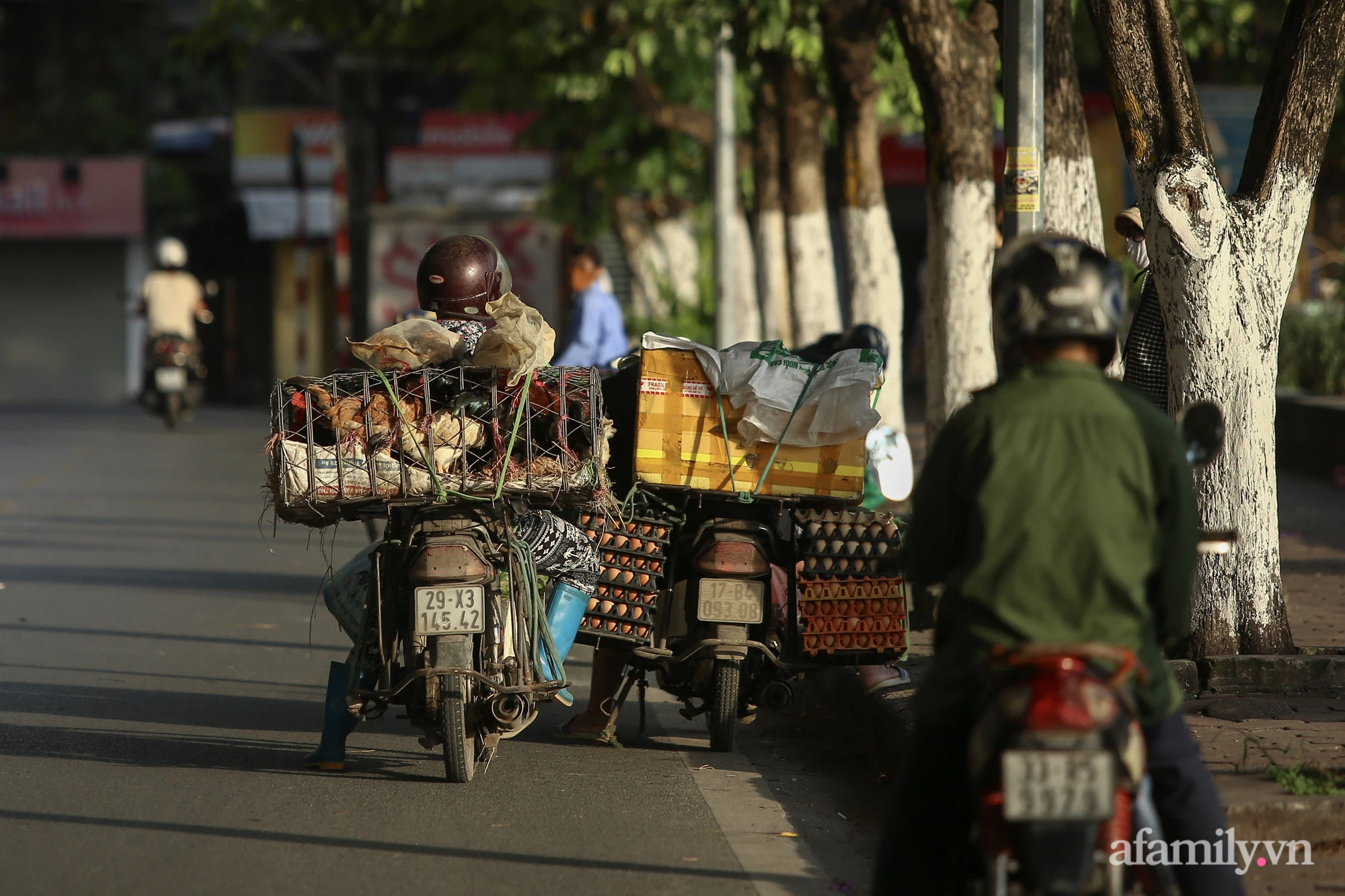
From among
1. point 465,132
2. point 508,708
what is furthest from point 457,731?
point 465,132

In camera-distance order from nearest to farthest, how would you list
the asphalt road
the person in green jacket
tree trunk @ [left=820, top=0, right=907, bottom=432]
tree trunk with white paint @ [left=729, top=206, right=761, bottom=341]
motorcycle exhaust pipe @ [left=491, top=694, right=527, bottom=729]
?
the person in green jacket → the asphalt road → motorcycle exhaust pipe @ [left=491, top=694, right=527, bottom=729] → tree trunk @ [left=820, top=0, right=907, bottom=432] → tree trunk with white paint @ [left=729, top=206, right=761, bottom=341]

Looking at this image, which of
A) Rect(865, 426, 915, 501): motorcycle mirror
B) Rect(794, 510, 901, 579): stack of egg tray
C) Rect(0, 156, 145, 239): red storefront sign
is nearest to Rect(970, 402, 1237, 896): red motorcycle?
Rect(794, 510, 901, 579): stack of egg tray

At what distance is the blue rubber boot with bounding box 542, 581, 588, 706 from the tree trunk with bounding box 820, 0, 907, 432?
711 cm

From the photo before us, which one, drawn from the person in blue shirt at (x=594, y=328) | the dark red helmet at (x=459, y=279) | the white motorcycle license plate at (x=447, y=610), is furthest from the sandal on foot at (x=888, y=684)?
the person in blue shirt at (x=594, y=328)

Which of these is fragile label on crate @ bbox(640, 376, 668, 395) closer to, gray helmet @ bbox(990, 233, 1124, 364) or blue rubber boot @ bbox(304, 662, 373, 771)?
blue rubber boot @ bbox(304, 662, 373, 771)

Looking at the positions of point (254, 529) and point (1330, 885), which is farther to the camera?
point (254, 529)

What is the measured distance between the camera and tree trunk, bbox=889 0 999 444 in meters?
9.27

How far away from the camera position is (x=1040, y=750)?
2.80m

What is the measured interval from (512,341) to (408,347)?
393 millimetres

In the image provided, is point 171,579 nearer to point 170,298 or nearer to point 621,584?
point 621,584

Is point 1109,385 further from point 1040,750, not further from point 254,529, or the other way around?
point 254,529

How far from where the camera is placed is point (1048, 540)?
2979mm

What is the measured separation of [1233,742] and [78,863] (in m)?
3.30

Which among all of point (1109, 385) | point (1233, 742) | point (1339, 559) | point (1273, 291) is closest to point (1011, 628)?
point (1109, 385)
